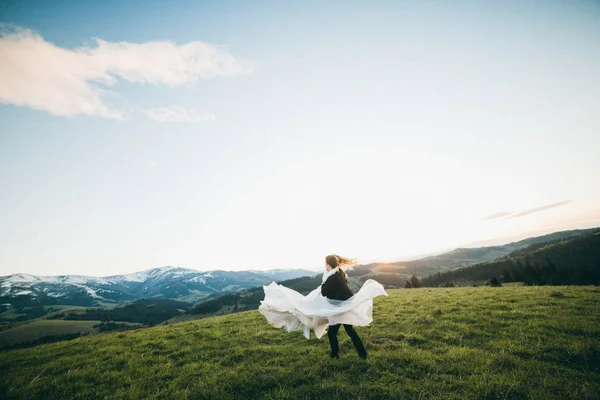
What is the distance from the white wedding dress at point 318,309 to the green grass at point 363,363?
114 cm

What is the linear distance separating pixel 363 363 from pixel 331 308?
2008 mm

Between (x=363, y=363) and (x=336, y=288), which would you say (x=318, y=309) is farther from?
(x=363, y=363)

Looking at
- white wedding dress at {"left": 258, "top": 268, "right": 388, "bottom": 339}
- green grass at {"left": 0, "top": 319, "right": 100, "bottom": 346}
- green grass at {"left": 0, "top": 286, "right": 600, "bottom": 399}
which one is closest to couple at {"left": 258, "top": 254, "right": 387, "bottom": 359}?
white wedding dress at {"left": 258, "top": 268, "right": 388, "bottom": 339}

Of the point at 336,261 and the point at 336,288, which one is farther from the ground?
the point at 336,261

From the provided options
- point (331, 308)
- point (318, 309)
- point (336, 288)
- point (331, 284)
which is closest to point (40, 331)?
point (318, 309)

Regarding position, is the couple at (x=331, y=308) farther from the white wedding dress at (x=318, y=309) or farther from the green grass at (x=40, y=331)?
the green grass at (x=40, y=331)

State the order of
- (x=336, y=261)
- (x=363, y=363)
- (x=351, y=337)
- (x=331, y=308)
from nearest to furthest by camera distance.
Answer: (x=363, y=363)
(x=351, y=337)
(x=331, y=308)
(x=336, y=261)

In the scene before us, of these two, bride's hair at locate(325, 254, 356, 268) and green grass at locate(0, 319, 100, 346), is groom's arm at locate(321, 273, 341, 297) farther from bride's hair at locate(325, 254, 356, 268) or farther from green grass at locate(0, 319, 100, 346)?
green grass at locate(0, 319, 100, 346)

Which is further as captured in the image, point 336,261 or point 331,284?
point 336,261

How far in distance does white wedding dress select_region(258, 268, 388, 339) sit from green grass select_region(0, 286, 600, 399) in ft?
3.73

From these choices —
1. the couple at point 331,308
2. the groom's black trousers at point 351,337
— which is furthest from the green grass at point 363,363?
the couple at point 331,308

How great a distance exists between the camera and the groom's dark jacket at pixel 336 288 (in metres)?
10.6

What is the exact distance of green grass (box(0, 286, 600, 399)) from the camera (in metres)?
7.76

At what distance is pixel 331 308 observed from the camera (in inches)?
409
